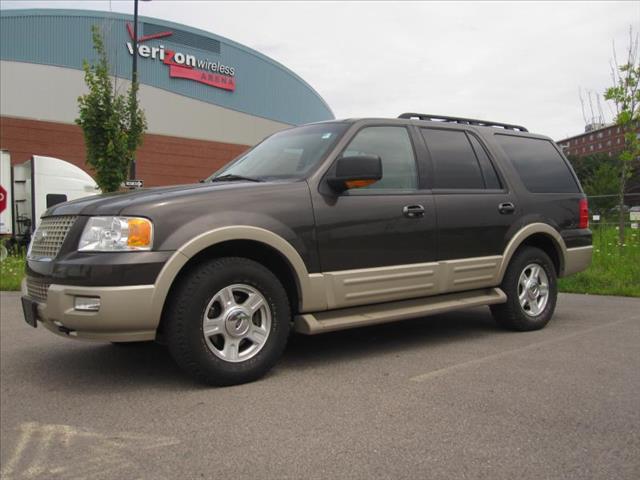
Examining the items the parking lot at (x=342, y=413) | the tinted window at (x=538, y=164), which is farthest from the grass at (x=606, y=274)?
the parking lot at (x=342, y=413)

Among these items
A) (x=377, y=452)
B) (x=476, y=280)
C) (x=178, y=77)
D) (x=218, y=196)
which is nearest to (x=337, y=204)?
(x=218, y=196)

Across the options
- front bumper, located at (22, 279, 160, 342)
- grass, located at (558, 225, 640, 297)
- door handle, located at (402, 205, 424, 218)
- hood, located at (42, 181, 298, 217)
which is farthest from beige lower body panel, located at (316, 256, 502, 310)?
grass, located at (558, 225, 640, 297)

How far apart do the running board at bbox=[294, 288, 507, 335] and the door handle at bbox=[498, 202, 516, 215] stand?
2.27ft

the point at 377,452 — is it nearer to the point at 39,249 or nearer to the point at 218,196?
the point at 218,196

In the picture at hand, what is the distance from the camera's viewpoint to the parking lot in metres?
2.68

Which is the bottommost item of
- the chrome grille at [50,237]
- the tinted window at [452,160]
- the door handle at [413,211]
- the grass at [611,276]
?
the grass at [611,276]

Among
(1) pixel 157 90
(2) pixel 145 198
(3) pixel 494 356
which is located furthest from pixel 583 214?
(1) pixel 157 90

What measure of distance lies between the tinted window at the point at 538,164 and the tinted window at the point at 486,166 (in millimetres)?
327

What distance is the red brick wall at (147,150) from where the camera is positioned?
30.5 meters

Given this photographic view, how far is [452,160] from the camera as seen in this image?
522cm

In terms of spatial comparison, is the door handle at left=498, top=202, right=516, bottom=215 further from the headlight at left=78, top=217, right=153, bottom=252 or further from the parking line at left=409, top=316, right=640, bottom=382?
the headlight at left=78, top=217, right=153, bottom=252

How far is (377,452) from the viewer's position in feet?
9.11

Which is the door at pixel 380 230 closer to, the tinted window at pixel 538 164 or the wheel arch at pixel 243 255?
the wheel arch at pixel 243 255

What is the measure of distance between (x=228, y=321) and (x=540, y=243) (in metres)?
3.47
